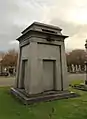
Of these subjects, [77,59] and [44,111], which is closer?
[44,111]

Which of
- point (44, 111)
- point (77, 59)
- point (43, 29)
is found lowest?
point (44, 111)

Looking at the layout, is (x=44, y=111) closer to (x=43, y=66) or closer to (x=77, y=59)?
(x=43, y=66)

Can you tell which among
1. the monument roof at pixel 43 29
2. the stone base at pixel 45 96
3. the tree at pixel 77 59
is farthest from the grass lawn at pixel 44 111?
the tree at pixel 77 59

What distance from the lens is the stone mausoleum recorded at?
7.55 metres

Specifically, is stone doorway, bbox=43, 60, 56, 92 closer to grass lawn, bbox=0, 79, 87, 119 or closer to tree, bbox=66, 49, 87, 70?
grass lawn, bbox=0, 79, 87, 119

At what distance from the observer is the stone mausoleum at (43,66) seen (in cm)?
755

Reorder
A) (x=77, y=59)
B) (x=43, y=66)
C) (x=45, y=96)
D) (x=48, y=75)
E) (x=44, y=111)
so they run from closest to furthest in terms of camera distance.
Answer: (x=44, y=111) < (x=45, y=96) < (x=43, y=66) < (x=48, y=75) < (x=77, y=59)

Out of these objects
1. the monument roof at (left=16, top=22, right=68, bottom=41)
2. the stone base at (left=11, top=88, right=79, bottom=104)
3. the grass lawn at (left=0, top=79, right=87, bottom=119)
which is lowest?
the grass lawn at (left=0, top=79, right=87, bottom=119)

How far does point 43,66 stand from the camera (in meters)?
8.27

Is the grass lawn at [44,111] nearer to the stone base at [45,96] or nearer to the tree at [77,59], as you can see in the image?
the stone base at [45,96]

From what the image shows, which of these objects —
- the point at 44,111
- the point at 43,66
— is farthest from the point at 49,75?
the point at 44,111

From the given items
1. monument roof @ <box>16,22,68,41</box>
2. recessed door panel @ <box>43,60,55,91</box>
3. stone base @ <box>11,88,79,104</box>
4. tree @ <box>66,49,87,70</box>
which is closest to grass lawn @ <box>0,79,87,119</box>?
stone base @ <box>11,88,79,104</box>

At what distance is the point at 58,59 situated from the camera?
28.9 feet

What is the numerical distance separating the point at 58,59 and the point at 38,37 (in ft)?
6.08
